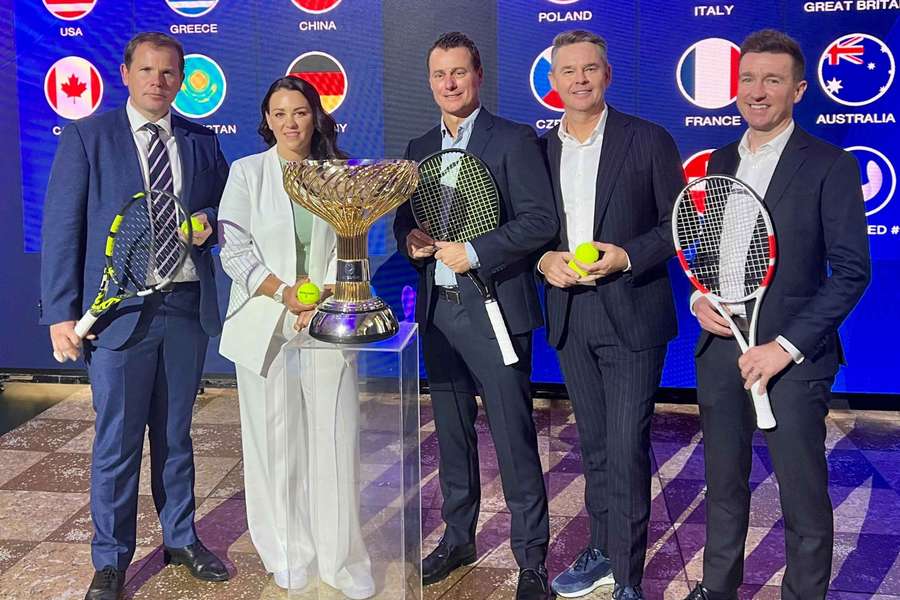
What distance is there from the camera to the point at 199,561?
359 centimetres

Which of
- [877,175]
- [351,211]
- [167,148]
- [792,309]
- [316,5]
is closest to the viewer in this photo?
[351,211]

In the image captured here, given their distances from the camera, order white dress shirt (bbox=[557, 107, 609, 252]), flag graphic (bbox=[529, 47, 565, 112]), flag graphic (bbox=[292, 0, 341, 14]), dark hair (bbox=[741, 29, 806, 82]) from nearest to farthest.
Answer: dark hair (bbox=[741, 29, 806, 82])
white dress shirt (bbox=[557, 107, 609, 252])
flag graphic (bbox=[529, 47, 565, 112])
flag graphic (bbox=[292, 0, 341, 14])

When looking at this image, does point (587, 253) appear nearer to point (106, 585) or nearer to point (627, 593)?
point (627, 593)

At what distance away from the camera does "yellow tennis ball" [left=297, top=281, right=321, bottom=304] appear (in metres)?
2.88

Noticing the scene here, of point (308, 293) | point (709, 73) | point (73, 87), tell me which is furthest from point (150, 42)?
point (709, 73)

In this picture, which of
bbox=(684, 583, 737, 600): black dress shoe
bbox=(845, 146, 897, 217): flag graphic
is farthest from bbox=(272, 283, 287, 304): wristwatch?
bbox=(845, 146, 897, 217): flag graphic

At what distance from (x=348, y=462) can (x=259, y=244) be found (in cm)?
93

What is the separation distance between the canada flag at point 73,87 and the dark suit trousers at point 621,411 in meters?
4.16

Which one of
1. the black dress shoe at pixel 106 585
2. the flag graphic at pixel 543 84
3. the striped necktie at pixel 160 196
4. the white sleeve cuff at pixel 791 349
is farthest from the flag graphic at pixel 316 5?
the white sleeve cuff at pixel 791 349

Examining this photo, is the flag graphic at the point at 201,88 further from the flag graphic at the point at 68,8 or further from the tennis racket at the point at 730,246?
the tennis racket at the point at 730,246

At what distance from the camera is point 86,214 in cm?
328

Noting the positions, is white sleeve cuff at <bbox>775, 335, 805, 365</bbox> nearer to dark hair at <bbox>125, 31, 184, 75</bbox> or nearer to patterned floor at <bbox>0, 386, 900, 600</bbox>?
patterned floor at <bbox>0, 386, 900, 600</bbox>

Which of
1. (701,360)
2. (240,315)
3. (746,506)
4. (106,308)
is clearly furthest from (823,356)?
(106,308)

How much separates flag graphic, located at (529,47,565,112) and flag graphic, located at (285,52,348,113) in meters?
1.22
